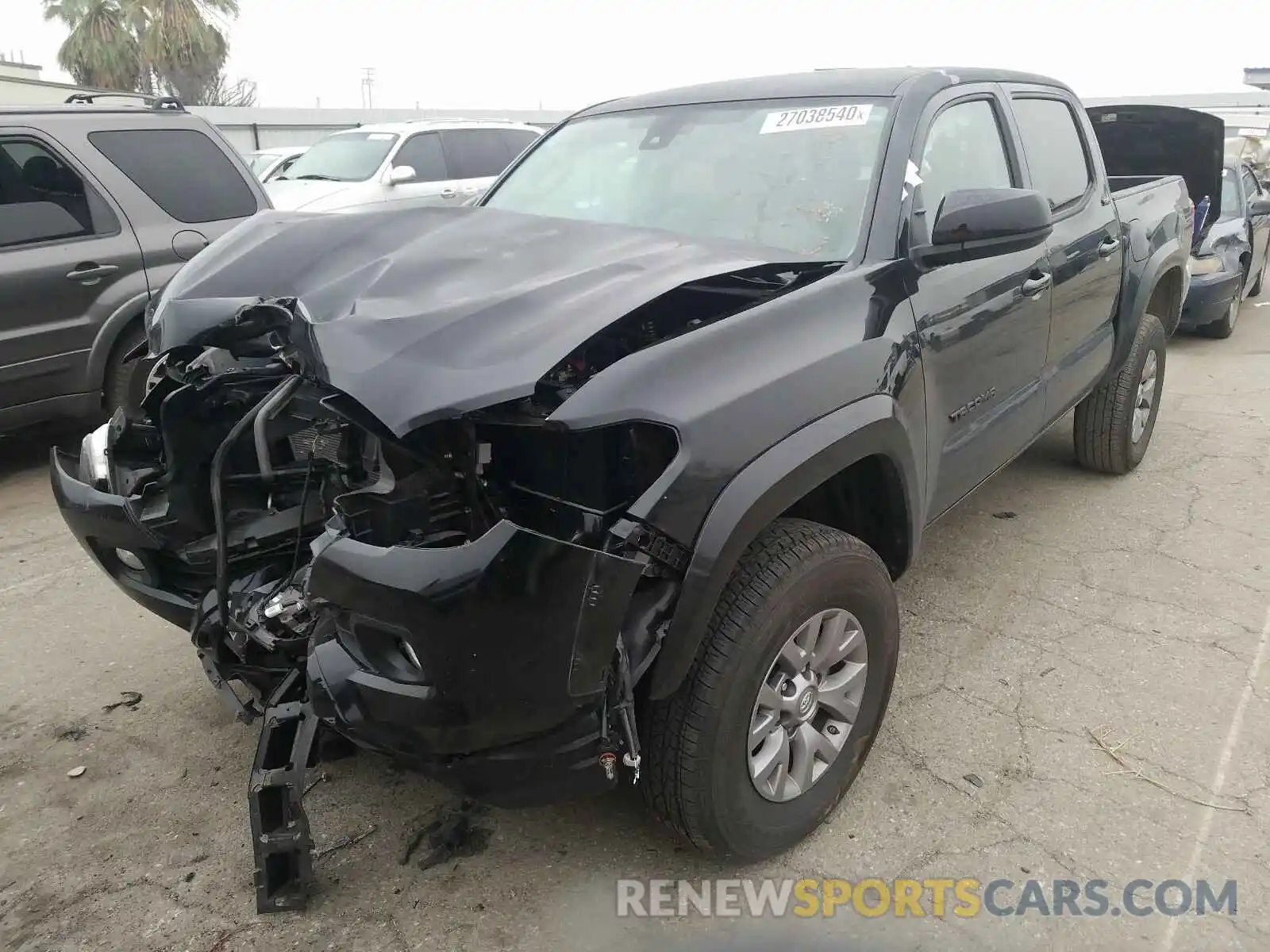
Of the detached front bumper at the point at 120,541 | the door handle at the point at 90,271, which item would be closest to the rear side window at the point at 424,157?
the door handle at the point at 90,271

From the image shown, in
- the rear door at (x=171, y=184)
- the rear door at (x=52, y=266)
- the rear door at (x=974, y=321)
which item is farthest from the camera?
the rear door at (x=171, y=184)

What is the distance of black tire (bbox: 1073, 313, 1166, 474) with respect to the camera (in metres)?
4.61

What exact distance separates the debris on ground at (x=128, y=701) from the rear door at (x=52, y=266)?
2466 mm

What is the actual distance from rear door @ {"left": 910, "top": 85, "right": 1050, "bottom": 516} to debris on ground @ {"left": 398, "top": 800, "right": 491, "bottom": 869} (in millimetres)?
1615

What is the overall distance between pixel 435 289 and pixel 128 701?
1.92 metres

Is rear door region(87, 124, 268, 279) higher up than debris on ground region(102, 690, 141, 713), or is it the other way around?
rear door region(87, 124, 268, 279)

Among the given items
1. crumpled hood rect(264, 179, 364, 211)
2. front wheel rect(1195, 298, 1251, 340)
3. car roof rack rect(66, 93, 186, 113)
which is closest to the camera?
car roof rack rect(66, 93, 186, 113)

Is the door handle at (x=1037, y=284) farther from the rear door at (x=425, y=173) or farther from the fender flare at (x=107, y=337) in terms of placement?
the rear door at (x=425, y=173)

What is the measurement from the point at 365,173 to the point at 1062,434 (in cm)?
766

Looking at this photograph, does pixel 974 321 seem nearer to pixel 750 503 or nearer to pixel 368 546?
pixel 750 503

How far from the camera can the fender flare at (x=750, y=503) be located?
1971 millimetres

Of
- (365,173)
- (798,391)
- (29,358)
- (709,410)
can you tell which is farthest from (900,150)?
(365,173)

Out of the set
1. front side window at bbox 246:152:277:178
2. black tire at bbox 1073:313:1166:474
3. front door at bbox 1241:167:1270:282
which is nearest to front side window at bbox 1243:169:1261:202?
front door at bbox 1241:167:1270:282

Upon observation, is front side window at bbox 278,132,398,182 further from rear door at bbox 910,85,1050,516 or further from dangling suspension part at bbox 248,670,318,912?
dangling suspension part at bbox 248,670,318,912
